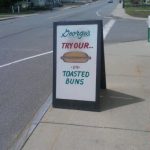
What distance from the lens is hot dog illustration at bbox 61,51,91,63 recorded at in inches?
245

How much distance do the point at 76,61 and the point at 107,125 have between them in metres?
1.22

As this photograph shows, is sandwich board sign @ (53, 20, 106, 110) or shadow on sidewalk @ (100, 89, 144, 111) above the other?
sandwich board sign @ (53, 20, 106, 110)

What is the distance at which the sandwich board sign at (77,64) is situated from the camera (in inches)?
243

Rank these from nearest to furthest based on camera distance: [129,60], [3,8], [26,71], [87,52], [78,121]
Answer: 1. [78,121]
2. [87,52]
3. [26,71]
4. [129,60]
5. [3,8]

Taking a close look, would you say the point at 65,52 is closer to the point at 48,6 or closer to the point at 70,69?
the point at 70,69

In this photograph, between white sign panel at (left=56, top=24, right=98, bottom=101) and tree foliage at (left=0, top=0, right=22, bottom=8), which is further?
tree foliage at (left=0, top=0, right=22, bottom=8)

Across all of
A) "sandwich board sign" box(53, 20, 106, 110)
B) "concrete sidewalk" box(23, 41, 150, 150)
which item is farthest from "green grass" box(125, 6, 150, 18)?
"sandwich board sign" box(53, 20, 106, 110)

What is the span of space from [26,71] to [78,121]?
4.04 metres

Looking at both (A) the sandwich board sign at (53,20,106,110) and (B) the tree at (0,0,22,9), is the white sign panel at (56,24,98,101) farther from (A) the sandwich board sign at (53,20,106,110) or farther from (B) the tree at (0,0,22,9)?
(B) the tree at (0,0,22,9)

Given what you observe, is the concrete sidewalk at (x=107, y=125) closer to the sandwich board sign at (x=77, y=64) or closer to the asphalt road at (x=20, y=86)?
the sandwich board sign at (x=77, y=64)

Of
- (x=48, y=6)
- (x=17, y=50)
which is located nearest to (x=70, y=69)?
(x=17, y=50)

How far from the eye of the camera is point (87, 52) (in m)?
6.20

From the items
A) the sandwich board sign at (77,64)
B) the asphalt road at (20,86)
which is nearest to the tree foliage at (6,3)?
the asphalt road at (20,86)

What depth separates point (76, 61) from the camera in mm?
6277
